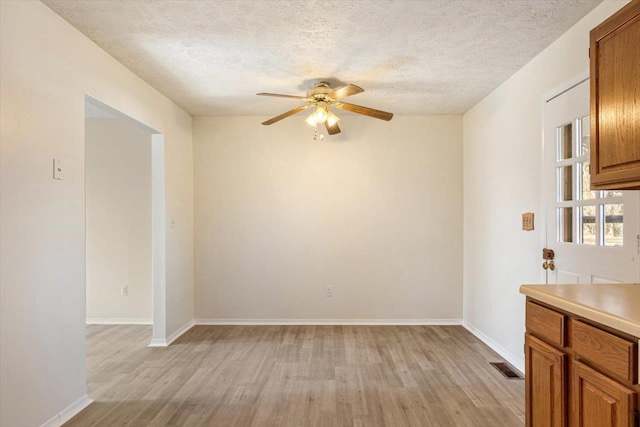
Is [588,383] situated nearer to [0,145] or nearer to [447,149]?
[0,145]

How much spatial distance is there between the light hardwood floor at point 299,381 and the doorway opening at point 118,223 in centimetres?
50

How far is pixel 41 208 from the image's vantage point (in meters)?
2.22

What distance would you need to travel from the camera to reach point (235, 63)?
307 cm

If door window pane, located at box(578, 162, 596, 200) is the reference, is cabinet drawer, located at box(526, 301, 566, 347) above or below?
below

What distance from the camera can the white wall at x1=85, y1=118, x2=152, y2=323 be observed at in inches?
188

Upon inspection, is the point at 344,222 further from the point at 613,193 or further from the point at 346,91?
the point at 613,193

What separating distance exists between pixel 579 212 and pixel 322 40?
207 cm

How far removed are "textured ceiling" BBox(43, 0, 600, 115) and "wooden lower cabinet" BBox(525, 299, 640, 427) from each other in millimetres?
1786

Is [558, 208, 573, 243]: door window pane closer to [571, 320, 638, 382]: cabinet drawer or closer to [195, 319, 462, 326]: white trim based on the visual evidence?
[571, 320, 638, 382]: cabinet drawer

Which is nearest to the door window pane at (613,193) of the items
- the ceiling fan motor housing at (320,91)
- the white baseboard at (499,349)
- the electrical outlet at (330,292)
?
the white baseboard at (499,349)

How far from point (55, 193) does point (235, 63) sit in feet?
5.30

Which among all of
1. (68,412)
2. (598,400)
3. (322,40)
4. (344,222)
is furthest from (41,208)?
(344,222)

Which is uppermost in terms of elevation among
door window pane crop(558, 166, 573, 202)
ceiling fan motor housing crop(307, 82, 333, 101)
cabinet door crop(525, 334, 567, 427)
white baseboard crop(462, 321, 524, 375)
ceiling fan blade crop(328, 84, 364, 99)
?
ceiling fan motor housing crop(307, 82, 333, 101)

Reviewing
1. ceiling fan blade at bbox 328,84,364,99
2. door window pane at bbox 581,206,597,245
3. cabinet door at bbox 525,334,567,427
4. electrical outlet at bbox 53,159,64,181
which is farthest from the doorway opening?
door window pane at bbox 581,206,597,245
